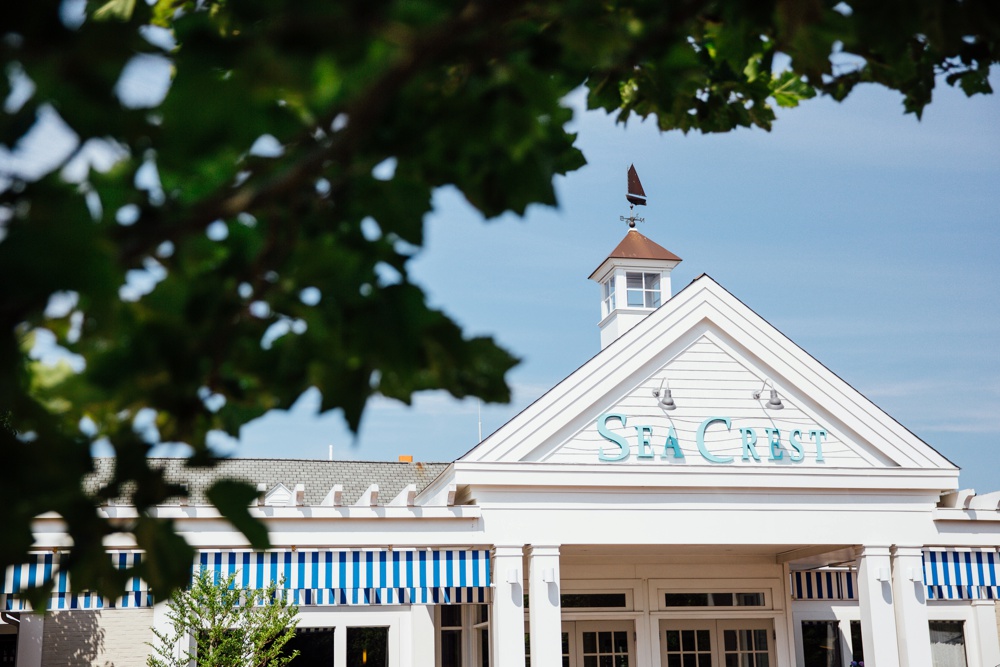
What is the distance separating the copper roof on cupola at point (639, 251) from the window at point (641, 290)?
0.40 meters

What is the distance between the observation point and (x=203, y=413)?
178 centimetres

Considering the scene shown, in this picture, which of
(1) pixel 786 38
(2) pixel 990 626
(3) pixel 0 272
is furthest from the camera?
(2) pixel 990 626

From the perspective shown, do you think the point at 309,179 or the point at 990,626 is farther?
the point at 990,626

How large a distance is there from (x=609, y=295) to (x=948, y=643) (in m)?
10.7

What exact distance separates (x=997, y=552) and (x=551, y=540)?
6.61 metres

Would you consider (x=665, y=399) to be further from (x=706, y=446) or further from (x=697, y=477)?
(x=697, y=477)

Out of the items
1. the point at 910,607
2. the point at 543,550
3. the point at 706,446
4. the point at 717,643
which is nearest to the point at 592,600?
the point at 717,643

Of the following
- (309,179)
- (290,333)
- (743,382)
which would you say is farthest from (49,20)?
(743,382)

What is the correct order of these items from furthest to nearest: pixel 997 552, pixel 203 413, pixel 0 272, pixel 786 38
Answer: pixel 997 552
pixel 203 413
pixel 786 38
pixel 0 272

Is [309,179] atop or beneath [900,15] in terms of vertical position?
beneath

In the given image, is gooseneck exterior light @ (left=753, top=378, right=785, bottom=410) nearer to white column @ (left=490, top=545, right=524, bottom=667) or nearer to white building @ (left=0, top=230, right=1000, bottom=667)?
white building @ (left=0, top=230, right=1000, bottom=667)

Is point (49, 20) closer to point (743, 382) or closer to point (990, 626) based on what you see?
point (743, 382)

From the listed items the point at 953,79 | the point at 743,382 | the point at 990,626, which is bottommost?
the point at 990,626

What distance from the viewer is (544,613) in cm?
1209
